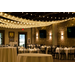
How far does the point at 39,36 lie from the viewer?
1689cm

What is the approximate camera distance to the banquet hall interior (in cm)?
614

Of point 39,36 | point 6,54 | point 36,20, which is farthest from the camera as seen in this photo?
point 39,36

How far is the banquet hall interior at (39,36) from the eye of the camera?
242 inches

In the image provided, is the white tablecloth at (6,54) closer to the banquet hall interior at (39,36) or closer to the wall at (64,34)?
the banquet hall interior at (39,36)

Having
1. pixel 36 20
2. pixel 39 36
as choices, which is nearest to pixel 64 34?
pixel 36 20

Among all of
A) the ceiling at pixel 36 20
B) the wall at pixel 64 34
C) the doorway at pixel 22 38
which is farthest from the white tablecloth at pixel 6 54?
the doorway at pixel 22 38

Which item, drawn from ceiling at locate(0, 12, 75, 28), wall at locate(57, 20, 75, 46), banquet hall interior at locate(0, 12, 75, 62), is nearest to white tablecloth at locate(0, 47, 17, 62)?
banquet hall interior at locate(0, 12, 75, 62)

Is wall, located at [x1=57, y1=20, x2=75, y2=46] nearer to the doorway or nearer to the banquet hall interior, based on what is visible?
the banquet hall interior

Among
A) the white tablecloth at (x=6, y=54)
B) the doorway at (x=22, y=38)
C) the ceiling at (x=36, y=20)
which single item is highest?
the ceiling at (x=36, y=20)

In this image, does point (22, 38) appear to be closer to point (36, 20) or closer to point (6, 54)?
point (36, 20)

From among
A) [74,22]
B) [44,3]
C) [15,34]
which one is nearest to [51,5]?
[44,3]

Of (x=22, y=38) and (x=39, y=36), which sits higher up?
(x=39, y=36)

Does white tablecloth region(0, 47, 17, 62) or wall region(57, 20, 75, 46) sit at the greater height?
wall region(57, 20, 75, 46)
